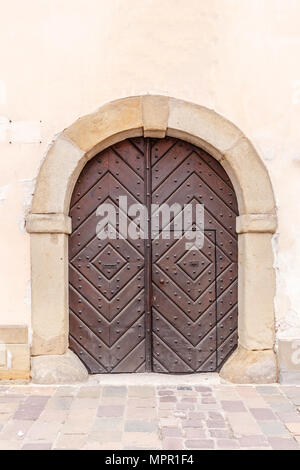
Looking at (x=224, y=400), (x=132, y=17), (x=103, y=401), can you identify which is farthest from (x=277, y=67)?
(x=103, y=401)

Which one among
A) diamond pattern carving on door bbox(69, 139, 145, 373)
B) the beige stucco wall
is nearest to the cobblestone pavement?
diamond pattern carving on door bbox(69, 139, 145, 373)

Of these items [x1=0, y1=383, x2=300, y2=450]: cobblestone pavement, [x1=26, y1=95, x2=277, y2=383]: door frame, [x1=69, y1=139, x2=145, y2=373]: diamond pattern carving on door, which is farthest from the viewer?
[x1=69, y1=139, x2=145, y2=373]: diamond pattern carving on door

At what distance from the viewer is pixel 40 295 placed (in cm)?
381

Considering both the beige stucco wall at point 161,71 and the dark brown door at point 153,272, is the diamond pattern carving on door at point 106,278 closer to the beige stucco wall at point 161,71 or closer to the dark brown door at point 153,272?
the dark brown door at point 153,272

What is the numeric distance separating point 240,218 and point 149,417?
1772 millimetres

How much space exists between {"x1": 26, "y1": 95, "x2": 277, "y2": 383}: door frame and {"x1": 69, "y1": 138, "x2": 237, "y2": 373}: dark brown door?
16cm

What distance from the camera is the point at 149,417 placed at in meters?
3.12

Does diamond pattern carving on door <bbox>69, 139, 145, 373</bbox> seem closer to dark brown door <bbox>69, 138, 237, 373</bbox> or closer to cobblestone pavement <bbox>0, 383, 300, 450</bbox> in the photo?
dark brown door <bbox>69, 138, 237, 373</bbox>

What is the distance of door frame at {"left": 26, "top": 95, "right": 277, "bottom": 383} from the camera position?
3814 mm

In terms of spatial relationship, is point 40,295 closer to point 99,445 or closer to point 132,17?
point 99,445

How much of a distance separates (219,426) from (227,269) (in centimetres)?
146

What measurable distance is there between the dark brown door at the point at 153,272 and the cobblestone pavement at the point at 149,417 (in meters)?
0.39

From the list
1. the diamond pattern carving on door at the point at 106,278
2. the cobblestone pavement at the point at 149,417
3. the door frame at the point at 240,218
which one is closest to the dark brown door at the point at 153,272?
the diamond pattern carving on door at the point at 106,278

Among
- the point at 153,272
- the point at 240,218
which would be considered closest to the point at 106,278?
the point at 153,272
